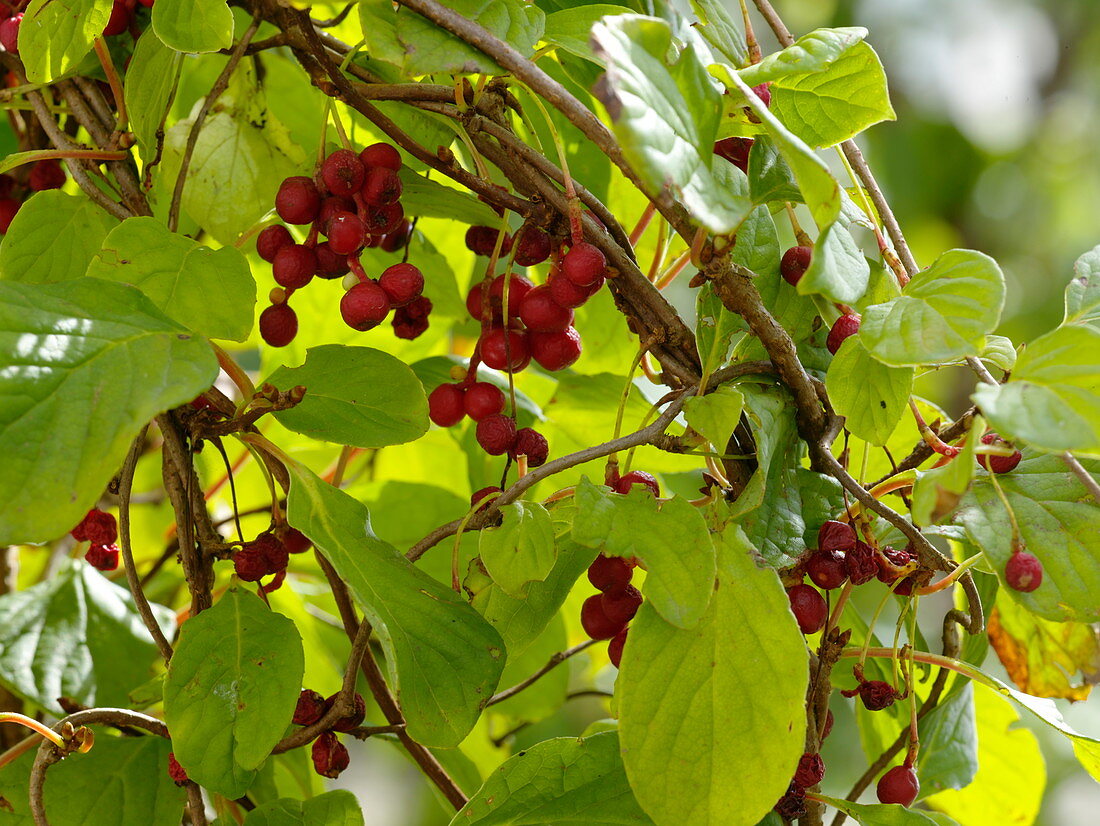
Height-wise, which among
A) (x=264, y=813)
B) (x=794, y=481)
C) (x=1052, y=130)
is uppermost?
(x=794, y=481)

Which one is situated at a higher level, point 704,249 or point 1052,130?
point 704,249

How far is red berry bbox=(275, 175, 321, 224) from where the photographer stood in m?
0.44

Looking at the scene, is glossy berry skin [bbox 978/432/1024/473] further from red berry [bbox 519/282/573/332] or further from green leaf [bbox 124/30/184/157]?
green leaf [bbox 124/30/184/157]

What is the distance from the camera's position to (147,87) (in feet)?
1.58

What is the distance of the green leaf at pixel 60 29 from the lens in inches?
17.6

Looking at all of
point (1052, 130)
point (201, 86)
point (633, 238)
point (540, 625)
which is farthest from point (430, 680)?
point (1052, 130)

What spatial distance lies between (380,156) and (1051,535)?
308mm

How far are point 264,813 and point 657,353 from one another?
28 cm

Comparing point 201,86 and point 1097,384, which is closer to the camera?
point 1097,384

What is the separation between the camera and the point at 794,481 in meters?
0.44

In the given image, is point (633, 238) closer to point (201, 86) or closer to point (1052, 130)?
point (201, 86)

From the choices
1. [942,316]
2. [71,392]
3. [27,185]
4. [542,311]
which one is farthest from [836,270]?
[27,185]

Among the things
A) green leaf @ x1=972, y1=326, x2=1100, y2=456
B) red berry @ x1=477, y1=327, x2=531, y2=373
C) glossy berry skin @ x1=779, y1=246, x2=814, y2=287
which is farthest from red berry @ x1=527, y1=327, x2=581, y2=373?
green leaf @ x1=972, y1=326, x2=1100, y2=456

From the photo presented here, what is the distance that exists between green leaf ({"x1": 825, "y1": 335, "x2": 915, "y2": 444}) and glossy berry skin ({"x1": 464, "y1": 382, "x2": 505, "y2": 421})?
0.54 feet
